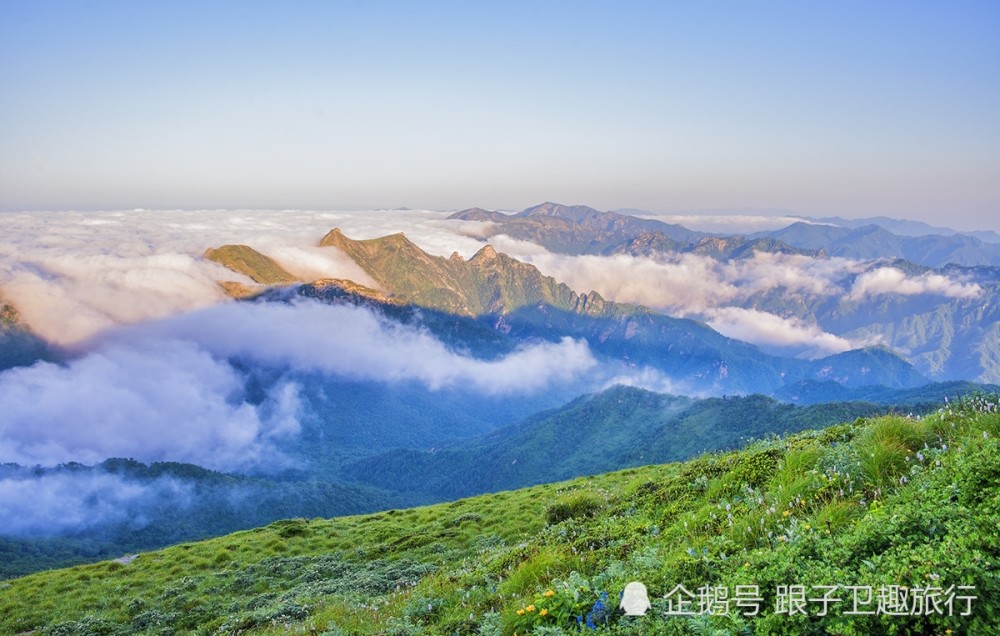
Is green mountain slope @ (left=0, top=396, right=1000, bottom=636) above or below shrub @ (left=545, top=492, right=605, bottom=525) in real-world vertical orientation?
above

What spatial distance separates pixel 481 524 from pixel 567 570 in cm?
2420

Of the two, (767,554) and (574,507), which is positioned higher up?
(767,554)

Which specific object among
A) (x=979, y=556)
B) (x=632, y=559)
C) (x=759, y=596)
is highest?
(x=979, y=556)

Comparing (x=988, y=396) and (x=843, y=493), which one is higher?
(x=988, y=396)

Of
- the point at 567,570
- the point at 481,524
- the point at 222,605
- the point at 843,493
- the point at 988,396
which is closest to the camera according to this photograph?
the point at 843,493

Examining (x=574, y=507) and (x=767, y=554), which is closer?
(x=767, y=554)

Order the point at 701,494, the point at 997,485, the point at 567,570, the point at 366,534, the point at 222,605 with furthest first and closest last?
the point at 366,534 → the point at 222,605 → the point at 701,494 → the point at 567,570 → the point at 997,485

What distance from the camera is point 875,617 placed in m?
5.29

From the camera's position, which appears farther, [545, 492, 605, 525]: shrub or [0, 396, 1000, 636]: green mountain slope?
[545, 492, 605, 525]: shrub

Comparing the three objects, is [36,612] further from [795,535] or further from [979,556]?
[979,556]

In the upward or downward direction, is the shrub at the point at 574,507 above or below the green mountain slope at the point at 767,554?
below

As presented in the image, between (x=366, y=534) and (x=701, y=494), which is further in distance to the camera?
(x=366, y=534)

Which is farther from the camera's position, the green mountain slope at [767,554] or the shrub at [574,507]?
the shrub at [574,507]

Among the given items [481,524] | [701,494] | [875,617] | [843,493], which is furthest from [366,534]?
[875,617]
